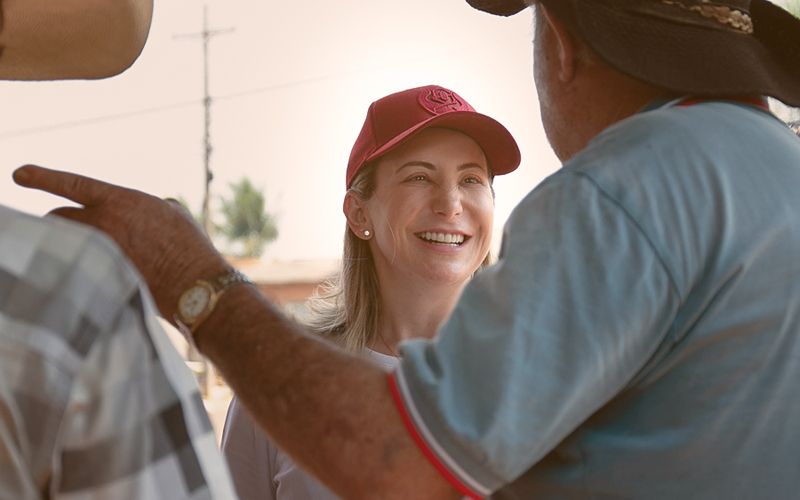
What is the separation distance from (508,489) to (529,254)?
1.09 ft

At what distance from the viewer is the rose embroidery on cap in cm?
298

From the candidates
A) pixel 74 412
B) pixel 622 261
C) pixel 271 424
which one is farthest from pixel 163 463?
pixel 622 261

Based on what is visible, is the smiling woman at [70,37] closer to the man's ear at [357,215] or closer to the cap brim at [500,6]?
the cap brim at [500,6]

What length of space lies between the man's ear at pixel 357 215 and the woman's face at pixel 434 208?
10 cm

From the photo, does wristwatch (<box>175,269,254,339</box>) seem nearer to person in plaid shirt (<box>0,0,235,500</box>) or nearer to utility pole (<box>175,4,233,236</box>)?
person in plaid shirt (<box>0,0,235,500</box>)

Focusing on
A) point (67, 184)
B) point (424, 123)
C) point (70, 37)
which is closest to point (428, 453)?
point (67, 184)

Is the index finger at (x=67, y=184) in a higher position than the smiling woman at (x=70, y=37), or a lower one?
lower

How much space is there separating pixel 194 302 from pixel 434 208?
1.54 meters

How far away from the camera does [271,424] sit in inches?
54.9

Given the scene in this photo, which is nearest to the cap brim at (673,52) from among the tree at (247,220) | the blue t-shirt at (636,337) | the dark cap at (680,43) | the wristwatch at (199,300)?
the dark cap at (680,43)

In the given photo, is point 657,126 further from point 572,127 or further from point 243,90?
point 243,90

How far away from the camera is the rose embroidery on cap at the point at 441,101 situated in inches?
117

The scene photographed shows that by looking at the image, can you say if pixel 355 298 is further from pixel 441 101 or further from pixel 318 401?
pixel 318 401

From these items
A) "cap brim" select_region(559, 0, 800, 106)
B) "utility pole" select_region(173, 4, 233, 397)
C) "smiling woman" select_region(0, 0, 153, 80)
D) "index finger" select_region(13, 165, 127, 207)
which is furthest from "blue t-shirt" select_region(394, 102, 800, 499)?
"utility pole" select_region(173, 4, 233, 397)
